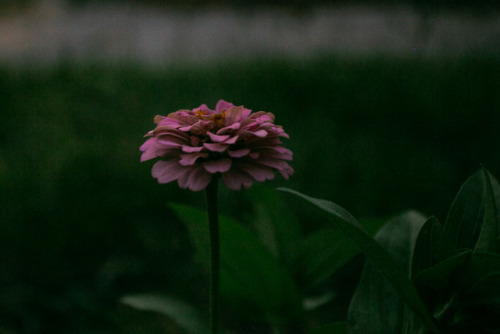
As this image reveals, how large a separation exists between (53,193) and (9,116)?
1.20 feet

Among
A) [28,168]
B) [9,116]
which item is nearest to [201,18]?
[9,116]

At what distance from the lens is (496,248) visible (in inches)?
14.0

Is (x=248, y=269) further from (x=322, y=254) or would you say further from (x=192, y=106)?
(x=192, y=106)

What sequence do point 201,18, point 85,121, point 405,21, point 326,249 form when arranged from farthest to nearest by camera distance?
point 201,18 < point 85,121 < point 405,21 < point 326,249

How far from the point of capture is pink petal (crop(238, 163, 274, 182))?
328 millimetres

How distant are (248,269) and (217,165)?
231 millimetres

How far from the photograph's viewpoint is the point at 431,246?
0.36 m

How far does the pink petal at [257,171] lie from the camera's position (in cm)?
33

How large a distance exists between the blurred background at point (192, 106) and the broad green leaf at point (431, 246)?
0.37 meters

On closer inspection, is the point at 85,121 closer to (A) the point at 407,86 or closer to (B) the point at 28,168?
(B) the point at 28,168

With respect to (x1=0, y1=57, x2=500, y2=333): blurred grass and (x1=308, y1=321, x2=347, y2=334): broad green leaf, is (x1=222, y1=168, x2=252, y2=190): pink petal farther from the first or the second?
(x1=0, y1=57, x2=500, y2=333): blurred grass

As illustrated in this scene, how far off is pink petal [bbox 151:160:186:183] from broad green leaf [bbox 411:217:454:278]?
193 mm

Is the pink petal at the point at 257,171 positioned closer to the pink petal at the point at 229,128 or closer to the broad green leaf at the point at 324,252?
the pink petal at the point at 229,128

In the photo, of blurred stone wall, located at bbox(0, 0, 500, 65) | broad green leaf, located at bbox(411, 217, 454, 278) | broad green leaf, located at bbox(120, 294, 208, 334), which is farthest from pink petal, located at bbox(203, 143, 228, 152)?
blurred stone wall, located at bbox(0, 0, 500, 65)
